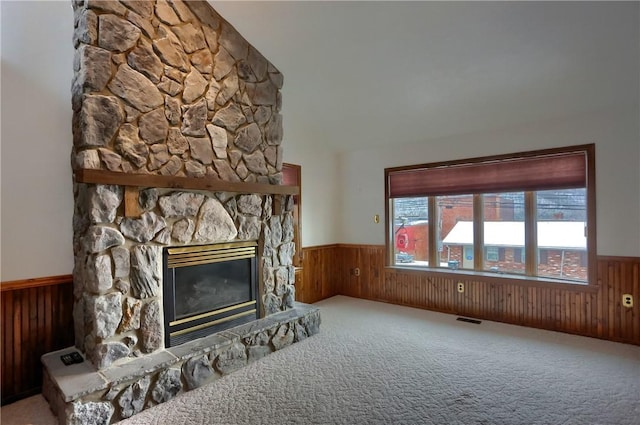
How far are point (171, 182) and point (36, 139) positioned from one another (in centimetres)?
116

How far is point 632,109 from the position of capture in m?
3.41

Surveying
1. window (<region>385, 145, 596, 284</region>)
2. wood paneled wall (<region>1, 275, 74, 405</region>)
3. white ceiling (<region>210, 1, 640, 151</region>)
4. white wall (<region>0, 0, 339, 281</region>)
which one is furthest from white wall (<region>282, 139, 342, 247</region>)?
wood paneled wall (<region>1, 275, 74, 405</region>)

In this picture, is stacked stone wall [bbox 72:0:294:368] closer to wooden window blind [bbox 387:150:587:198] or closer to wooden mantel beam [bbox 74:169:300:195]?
wooden mantel beam [bbox 74:169:300:195]

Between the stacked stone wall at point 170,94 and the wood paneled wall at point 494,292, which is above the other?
the stacked stone wall at point 170,94

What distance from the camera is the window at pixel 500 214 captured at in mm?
3812

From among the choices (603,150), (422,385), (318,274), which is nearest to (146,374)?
(422,385)

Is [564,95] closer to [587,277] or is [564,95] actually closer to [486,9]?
[486,9]

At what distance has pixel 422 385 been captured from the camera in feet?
8.68

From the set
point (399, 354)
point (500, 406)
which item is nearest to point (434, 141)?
point (399, 354)

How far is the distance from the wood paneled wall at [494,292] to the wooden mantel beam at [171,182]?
6.22 feet

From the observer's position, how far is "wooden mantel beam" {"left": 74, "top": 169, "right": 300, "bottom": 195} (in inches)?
92.4

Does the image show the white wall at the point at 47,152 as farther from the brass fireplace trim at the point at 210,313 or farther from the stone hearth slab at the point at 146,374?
the brass fireplace trim at the point at 210,313

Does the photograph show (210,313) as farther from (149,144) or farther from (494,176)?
(494,176)

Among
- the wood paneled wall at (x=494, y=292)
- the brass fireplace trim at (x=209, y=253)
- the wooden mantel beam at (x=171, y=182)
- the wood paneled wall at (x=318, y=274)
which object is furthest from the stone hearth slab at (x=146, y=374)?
the wood paneled wall at (x=494, y=292)
